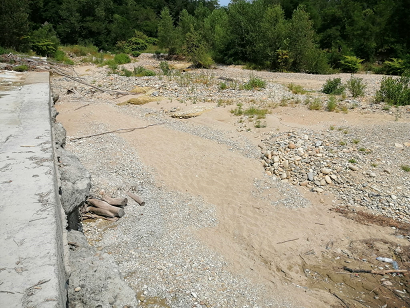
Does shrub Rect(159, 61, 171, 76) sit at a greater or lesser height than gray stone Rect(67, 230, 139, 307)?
greater

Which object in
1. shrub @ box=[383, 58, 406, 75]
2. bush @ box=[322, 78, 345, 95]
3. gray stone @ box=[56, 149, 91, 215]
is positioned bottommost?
gray stone @ box=[56, 149, 91, 215]

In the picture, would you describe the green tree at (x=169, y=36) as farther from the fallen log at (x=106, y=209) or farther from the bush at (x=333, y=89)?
the fallen log at (x=106, y=209)

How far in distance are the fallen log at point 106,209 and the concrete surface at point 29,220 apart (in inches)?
A: 55.7

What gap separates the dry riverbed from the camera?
4.65 metres

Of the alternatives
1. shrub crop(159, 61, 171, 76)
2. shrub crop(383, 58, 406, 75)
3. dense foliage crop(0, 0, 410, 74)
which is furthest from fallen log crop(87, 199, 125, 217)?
shrub crop(383, 58, 406, 75)

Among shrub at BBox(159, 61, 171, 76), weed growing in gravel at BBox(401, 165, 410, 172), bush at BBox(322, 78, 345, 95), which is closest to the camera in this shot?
weed growing in gravel at BBox(401, 165, 410, 172)

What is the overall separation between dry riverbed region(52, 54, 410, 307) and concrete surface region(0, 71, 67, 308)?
1627 millimetres

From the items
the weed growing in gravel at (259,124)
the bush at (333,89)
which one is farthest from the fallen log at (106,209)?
the bush at (333,89)

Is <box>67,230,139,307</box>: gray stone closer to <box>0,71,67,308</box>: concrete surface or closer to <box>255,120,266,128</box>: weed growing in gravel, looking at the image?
<box>0,71,67,308</box>: concrete surface

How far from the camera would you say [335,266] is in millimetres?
5082

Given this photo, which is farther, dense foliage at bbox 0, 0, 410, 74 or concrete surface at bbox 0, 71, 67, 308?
dense foliage at bbox 0, 0, 410, 74

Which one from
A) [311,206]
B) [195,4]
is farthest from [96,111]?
[195,4]

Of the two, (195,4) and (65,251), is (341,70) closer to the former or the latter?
(65,251)

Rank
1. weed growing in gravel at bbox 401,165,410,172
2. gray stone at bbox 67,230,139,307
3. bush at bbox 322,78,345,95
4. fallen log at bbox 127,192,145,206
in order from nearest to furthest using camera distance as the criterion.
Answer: gray stone at bbox 67,230,139,307
fallen log at bbox 127,192,145,206
weed growing in gravel at bbox 401,165,410,172
bush at bbox 322,78,345,95
